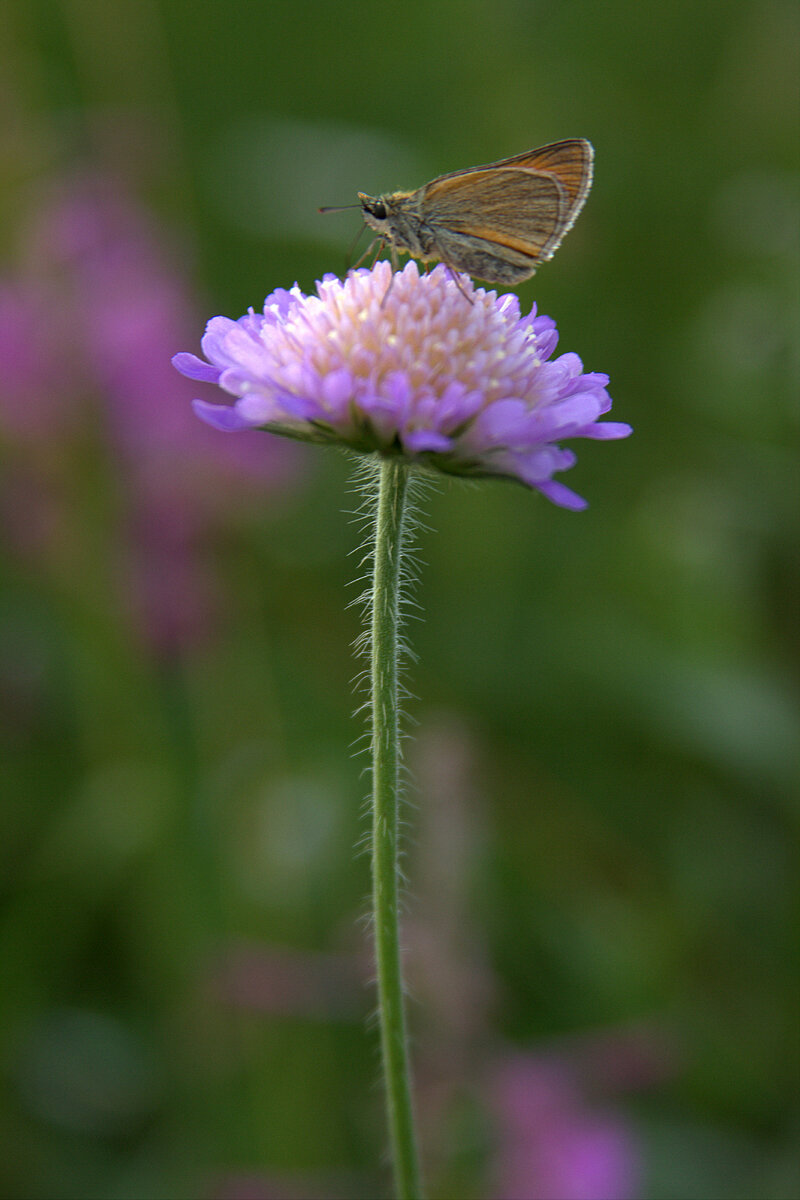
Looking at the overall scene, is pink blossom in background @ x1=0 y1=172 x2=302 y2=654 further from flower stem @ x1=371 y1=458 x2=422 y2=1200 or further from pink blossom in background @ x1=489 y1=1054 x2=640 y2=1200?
flower stem @ x1=371 y1=458 x2=422 y2=1200

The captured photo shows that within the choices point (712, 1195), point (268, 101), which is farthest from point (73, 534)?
point (268, 101)

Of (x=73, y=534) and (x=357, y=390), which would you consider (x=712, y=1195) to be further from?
(x=73, y=534)

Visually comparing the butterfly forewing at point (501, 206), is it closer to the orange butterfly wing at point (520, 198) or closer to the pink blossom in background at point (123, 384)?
the orange butterfly wing at point (520, 198)

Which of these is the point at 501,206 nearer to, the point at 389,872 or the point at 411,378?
the point at 411,378

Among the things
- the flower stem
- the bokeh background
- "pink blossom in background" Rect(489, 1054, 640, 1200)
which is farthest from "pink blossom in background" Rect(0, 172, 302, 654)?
the flower stem

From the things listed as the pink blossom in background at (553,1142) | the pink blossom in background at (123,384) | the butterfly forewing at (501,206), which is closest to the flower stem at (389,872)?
the butterfly forewing at (501,206)
